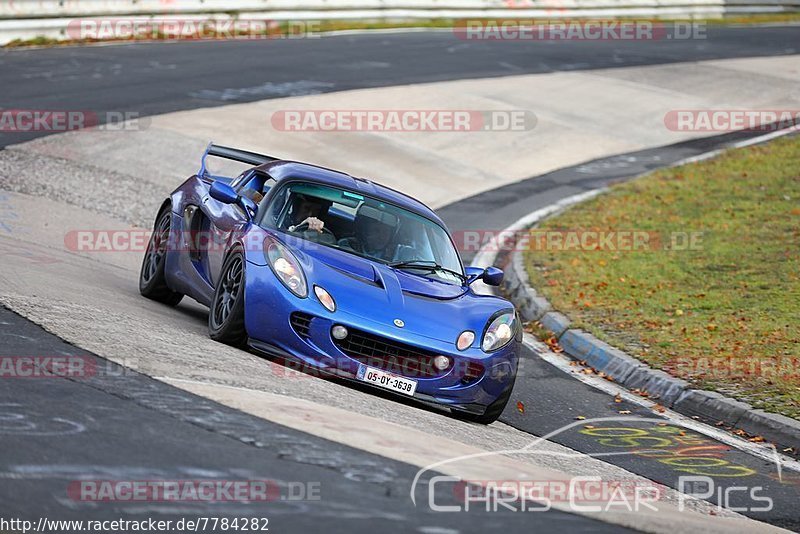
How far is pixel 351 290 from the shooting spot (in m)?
8.01

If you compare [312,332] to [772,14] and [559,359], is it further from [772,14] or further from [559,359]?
[772,14]

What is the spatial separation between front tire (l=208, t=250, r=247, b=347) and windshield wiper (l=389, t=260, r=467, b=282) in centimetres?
110

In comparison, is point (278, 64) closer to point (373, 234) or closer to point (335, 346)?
point (373, 234)

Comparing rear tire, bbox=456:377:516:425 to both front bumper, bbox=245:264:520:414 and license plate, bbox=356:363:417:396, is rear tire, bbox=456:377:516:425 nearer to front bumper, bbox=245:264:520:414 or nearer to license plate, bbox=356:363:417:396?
front bumper, bbox=245:264:520:414

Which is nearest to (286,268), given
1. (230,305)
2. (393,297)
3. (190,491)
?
(230,305)

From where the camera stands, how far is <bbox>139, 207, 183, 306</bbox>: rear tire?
10281 mm

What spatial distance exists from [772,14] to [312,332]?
38.5 m

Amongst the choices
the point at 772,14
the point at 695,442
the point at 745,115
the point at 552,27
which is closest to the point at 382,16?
the point at 552,27

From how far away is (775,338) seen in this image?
36.0 ft

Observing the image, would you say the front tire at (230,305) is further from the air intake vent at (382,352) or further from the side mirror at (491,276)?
the side mirror at (491,276)

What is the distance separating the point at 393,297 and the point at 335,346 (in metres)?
0.54

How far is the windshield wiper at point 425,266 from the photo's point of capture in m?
8.84

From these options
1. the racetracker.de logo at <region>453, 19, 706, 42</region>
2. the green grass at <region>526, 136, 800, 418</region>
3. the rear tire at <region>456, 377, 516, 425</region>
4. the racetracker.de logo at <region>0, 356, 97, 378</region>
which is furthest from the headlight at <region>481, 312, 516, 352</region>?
the racetracker.de logo at <region>453, 19, 706, 42</region>

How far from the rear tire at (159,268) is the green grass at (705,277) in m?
3.91
